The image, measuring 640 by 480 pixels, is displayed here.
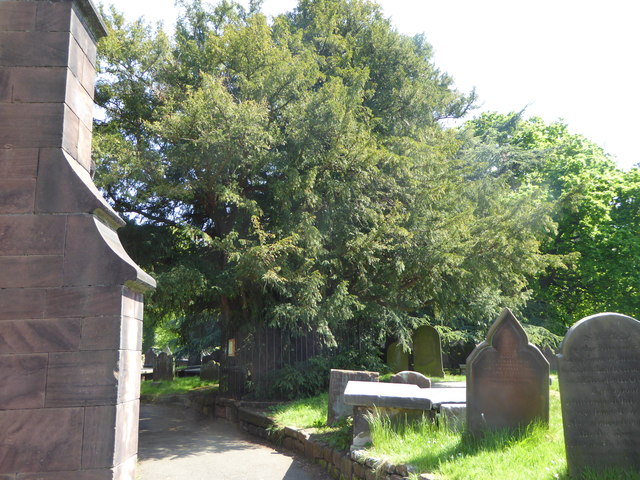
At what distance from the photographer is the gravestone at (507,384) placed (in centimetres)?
607

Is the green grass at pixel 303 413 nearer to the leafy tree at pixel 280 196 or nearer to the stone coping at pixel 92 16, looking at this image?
the leafy tree at pixel 280 196

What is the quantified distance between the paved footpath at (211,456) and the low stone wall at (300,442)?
0.60 feet

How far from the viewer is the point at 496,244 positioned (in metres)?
12.0

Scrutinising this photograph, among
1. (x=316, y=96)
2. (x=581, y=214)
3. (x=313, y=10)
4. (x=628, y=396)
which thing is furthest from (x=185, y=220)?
(x=581, y=214)

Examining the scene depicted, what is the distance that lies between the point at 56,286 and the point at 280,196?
7350mm

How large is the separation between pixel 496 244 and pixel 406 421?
6.20 meters

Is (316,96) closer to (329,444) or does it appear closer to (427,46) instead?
(329,444)

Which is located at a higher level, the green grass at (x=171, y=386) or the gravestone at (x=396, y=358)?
the gravestone at (x=396, y=358)

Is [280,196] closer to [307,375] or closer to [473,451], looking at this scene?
[307,375]

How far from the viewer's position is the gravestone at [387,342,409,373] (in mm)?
15227

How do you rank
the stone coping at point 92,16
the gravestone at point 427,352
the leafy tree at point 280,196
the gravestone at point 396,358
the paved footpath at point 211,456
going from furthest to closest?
the gravestone at point 396,358 < the gravestone at point 427,352 < the leafy tree at point 280,196 < the paved footpath at point 211,456 < the stone coping at point 92,16

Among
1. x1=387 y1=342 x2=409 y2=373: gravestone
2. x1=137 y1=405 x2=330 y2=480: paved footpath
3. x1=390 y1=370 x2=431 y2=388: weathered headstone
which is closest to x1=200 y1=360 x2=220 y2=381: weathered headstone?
x1=137 y1=405 x2=330 y2=480: paved footpath

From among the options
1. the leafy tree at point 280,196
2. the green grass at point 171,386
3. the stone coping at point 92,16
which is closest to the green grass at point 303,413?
the leafy tree at point 280,196

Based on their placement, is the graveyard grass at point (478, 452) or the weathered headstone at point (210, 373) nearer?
the graveyard grass at point (478, 452)
